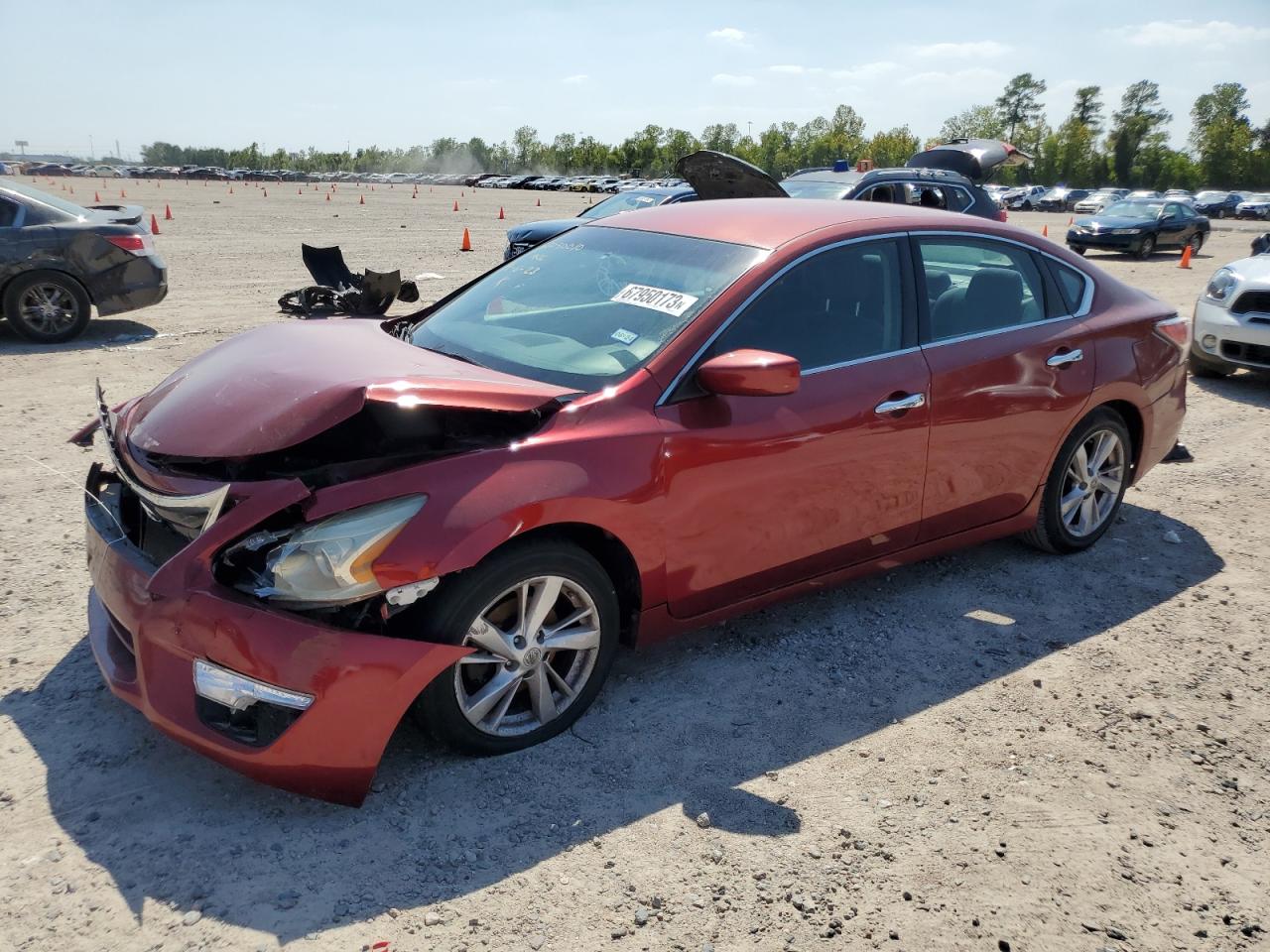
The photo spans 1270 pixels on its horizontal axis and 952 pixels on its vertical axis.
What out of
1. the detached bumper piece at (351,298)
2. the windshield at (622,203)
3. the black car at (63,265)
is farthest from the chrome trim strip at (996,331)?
the windshield at (622,203)

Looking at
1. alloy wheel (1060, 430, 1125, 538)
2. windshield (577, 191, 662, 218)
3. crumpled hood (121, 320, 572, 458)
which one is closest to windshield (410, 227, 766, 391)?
crumpled hood (121, 320, 572, 458)

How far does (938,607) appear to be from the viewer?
4.46 m

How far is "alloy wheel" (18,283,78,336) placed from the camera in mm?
9391

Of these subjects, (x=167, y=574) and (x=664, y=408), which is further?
(x=664, y=408)

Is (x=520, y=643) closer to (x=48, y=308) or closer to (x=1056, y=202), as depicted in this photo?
(x=48, y=308)

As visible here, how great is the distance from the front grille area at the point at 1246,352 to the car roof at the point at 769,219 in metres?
5.64

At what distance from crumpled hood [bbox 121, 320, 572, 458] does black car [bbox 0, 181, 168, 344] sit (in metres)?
6.97

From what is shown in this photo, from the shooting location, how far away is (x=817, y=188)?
13234 millimetres

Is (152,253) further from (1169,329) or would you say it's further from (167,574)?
(1169,329)

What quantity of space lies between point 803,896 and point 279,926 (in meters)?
1.37

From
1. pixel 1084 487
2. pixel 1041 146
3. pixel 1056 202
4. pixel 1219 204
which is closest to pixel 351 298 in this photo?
pixel 1084 487

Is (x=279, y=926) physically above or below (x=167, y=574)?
below

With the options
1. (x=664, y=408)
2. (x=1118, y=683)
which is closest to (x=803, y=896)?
(x=664, y=408)

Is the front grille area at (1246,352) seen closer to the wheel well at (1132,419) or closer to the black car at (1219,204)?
the wheel well at (1132,419)
